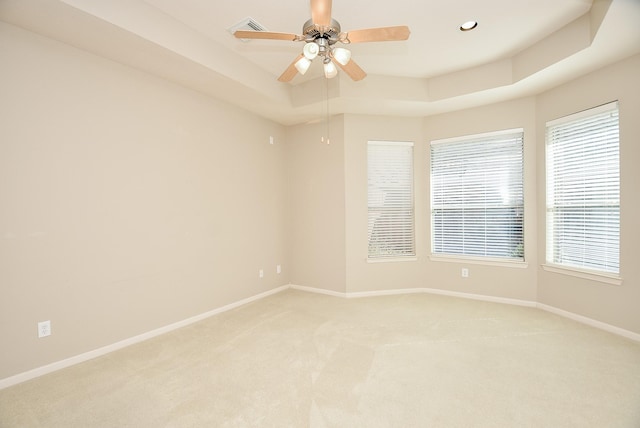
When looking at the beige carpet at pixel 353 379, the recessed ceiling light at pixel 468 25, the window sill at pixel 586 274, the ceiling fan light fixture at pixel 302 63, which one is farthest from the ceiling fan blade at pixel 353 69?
the window sill at pixel 586 274

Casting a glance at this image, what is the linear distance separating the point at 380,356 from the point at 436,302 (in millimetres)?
1821

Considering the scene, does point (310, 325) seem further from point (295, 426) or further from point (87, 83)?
point (87, 83)

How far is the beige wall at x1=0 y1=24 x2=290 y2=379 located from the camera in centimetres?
228

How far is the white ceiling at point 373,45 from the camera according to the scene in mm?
2336

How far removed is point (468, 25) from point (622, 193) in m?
2.21

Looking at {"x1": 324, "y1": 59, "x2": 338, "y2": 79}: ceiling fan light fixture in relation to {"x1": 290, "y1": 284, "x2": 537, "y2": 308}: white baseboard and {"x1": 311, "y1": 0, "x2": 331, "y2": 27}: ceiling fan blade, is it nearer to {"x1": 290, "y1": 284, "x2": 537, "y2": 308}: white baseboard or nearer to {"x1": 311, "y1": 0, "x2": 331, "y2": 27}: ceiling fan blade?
{"x1": 311, "y1": 0, "x2": 331, "y2": 27}: ceiling fan blade

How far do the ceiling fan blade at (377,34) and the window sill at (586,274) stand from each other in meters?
3.13

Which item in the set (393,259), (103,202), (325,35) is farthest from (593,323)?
(103,202)

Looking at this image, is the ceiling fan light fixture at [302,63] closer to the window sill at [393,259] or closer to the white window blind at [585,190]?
the window sill at [393,259]

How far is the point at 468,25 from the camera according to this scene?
283cm

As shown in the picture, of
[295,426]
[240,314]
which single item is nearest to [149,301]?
[240,314]

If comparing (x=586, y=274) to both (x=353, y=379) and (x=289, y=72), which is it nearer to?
(x=353, y=379)

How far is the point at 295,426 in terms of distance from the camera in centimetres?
178

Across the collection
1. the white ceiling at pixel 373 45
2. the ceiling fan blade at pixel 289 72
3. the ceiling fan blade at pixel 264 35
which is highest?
the white ceiling at pixel 373 45
